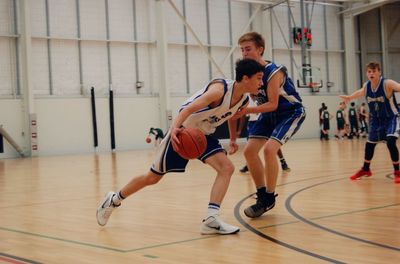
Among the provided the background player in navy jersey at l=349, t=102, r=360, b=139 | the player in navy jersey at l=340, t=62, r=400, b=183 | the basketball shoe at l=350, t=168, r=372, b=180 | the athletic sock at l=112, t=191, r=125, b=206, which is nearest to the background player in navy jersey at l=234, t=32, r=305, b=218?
the athletic sock at l=112, t=191, r=125, b=206

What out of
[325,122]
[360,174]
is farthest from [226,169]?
[325,122]

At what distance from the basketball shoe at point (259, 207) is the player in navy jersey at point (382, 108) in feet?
11.2

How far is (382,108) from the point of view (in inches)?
387

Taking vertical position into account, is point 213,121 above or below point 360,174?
above

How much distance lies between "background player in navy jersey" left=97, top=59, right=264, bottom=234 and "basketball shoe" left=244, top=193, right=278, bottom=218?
2.37ft

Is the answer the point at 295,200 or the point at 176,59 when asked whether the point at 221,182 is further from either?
the point at 176,59

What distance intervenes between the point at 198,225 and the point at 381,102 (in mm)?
4764

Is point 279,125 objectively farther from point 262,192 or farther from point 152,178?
point 152,178

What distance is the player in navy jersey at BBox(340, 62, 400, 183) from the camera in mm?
9641

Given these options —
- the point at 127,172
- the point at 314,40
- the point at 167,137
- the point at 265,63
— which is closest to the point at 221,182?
the point at 167,137

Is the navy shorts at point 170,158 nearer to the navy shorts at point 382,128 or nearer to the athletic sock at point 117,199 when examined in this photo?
the athletic sock at point 117,199

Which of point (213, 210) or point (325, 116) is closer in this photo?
point (213, 210)

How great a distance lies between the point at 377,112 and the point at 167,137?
5.09 m

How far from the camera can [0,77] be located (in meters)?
25.0
